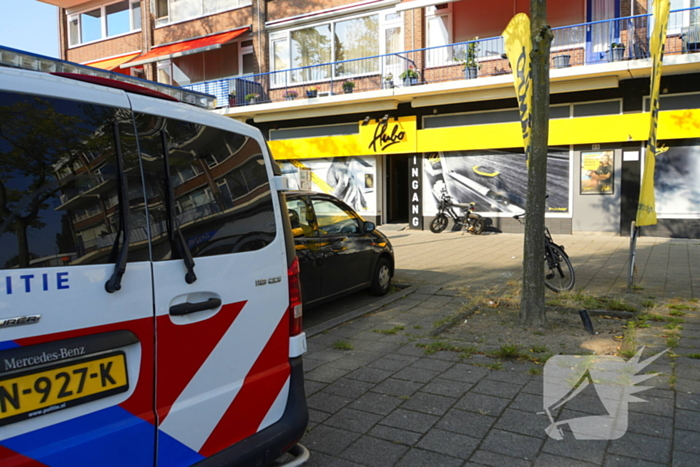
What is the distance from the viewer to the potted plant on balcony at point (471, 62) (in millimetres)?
16844

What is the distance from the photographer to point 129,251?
2184 millimetres

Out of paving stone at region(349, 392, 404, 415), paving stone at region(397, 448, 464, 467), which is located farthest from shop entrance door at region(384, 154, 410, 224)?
paving stone at region(397, 448, 464, 467)

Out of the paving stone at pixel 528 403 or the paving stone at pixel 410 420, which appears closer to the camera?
the paving stone at pixel 410 420

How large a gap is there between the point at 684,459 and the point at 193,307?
9.25 ft

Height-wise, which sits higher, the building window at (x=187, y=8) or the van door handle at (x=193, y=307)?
the building window at (x=187, y=8)

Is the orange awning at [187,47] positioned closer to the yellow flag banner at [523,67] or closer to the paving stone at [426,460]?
the yellow flag banner at [523,67]

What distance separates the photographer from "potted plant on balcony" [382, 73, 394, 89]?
18281mm

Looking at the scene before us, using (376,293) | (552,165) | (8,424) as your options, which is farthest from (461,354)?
(552,165)

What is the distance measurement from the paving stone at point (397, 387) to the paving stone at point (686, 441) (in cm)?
176

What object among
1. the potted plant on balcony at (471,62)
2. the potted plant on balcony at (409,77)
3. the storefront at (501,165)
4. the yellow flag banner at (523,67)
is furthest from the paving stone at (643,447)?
the potted plant on balcony at (409,77)

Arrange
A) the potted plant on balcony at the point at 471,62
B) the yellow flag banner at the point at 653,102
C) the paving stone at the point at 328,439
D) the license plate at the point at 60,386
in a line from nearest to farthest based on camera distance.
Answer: the license plate at the point at 60,386 → the paving stone at the point at 328,439 → the yellow flag banner at the point at 653,102 → the potted plant on balcony at the point at 471,62

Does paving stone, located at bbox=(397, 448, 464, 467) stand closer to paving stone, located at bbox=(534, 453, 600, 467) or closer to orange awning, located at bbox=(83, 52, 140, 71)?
paving stone, located at bbox=(534, 453, 600, 467)

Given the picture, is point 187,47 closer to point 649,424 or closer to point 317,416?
point 317,416

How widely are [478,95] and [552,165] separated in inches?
117
